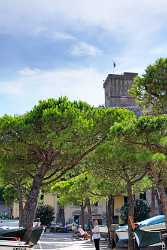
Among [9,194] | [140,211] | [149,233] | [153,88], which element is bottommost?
[149,233]

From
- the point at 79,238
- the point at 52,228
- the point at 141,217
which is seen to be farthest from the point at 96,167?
the point at 52,228

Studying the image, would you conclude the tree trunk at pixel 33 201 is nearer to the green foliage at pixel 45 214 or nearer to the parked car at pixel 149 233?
the parked car at pixel 149 233

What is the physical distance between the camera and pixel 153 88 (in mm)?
15625

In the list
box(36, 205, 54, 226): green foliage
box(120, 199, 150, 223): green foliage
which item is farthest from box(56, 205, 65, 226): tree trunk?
box(120, 199, 150, 223): green foliage

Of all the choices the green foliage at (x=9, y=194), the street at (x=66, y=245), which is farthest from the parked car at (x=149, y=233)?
the green foliage at (x=9, y=194)

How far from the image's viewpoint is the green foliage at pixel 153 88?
600 inches

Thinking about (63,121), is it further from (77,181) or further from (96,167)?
(77,181)

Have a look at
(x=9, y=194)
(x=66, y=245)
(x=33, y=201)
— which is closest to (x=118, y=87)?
(x=9, y=194)

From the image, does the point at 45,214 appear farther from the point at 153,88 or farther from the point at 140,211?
the point at 153,88

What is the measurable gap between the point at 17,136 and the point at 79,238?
1927 cm

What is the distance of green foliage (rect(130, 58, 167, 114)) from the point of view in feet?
50.0

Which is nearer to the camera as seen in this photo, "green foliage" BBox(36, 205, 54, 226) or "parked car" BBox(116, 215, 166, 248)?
"parked car" BBox(116, 215, 166, 248)

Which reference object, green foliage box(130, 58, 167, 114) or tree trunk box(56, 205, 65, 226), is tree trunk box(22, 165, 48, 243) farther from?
tree trunk box(56, 205, 65, 226)

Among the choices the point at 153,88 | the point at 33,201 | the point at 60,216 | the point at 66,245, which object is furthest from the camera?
the point at 60,216
